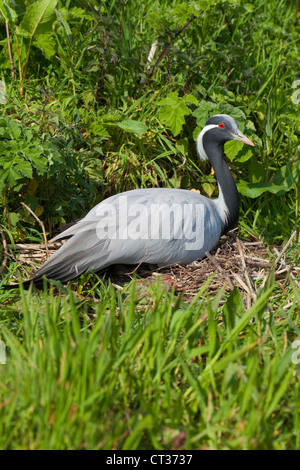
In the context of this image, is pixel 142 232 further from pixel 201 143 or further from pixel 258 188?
pixel 258 188

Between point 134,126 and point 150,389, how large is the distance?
2254 millimetres

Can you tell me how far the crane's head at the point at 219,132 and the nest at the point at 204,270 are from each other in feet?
2.42

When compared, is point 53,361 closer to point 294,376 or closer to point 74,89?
point 294,376

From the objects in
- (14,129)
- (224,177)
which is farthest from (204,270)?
(14,129)

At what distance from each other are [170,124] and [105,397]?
238cm

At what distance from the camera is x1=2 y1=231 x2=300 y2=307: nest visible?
3.36 metres

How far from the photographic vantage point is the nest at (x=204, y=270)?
3.36 m

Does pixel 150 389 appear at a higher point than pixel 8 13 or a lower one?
lower

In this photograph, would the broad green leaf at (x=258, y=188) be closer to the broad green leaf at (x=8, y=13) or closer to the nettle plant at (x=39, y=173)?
the nettle plant at (x=39, y=173)

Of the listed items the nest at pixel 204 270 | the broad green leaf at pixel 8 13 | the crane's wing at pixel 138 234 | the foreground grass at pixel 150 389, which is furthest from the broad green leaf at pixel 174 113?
the foreground grass at pixel 150 389

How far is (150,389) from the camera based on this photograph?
217 centimetres

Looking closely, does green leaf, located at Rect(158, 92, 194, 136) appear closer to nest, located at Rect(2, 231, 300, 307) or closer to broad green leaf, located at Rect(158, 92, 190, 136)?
broad green leaf, located at Rect(158, 92, 190, 136)

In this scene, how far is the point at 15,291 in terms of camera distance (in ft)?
Answer: 10.1

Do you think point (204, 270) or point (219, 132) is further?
point (219, 132)
